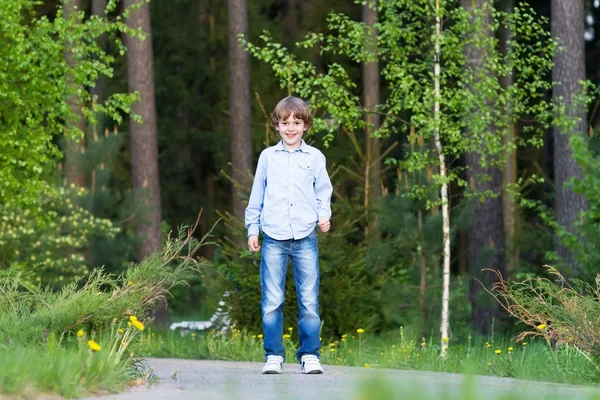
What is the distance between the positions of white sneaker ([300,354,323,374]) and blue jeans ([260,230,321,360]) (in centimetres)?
12

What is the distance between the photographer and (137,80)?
74.3 ft

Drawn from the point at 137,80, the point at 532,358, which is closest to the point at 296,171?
the point at 532,358

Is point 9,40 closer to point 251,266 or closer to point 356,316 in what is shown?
point 251,266

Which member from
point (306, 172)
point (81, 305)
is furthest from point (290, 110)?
point (81, 305)

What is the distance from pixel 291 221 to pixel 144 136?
15.2m

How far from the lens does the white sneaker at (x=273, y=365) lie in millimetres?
7961

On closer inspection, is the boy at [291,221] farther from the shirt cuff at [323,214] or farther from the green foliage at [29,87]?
the green foliage at [29,87]

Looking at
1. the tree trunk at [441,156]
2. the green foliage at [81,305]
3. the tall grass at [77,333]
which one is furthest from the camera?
the tree trunk at [441,156]

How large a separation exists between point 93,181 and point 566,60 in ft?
34.0

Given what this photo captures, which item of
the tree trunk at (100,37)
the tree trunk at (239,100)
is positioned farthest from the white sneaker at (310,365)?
the tree trunk at (100,37)

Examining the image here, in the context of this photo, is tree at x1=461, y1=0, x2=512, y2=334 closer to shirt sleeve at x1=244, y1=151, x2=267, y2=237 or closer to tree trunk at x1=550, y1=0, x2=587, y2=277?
tree trunk at x1=550, y1=0, x2=587, y2=277

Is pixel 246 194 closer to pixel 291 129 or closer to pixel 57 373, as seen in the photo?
pixel 291 129

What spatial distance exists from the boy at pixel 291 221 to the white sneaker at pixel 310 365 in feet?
0.03

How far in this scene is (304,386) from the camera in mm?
7023
